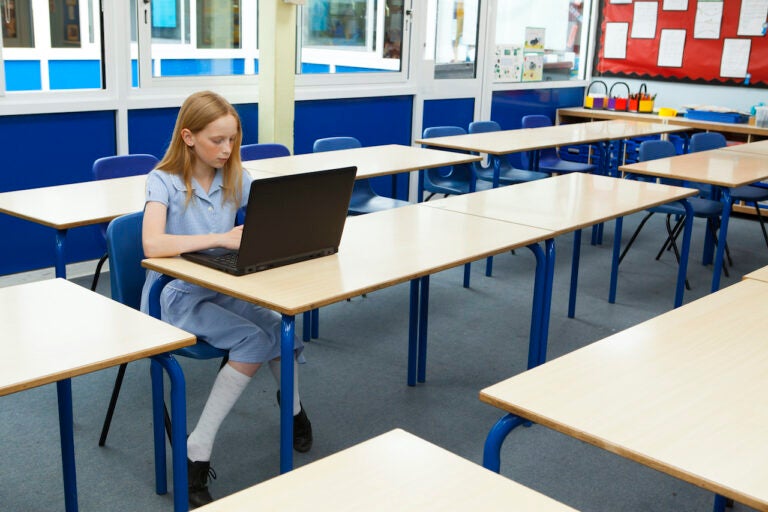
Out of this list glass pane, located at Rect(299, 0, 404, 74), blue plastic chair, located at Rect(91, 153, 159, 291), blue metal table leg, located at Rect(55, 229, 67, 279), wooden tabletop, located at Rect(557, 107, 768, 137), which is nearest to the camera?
blue metal table leg, located at Rect(55, 229, 67, 279)

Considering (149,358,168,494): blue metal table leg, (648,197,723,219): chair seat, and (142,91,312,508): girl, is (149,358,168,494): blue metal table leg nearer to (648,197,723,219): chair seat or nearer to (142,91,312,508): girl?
(142,91,312,508): girl

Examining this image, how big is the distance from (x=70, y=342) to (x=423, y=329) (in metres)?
1.69

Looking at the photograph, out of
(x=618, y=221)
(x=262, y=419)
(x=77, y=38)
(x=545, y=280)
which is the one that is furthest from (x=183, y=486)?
(x=77, y=38)

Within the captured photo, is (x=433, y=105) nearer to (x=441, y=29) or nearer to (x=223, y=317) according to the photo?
(x=441, y=29)

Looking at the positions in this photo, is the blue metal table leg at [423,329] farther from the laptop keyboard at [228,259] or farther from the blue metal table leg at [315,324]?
the laptop keyboard at [228,259]

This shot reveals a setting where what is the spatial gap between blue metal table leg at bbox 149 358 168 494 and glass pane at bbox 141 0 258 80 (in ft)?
9.36

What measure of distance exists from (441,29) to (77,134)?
3.21 metres

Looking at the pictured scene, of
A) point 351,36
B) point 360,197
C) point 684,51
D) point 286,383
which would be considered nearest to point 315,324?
point 360,197

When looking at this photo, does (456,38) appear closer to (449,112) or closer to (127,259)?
(449,112)

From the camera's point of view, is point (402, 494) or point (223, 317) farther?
point (223, 317)

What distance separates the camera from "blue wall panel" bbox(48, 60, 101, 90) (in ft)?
14.5

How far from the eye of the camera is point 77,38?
4.57m

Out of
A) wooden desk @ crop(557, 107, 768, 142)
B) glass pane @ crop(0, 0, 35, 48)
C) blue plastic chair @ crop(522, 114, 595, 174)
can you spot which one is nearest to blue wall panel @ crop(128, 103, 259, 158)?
glass pane @ crop(0, 0, 35, 48)

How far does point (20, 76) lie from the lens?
4.25 metres
